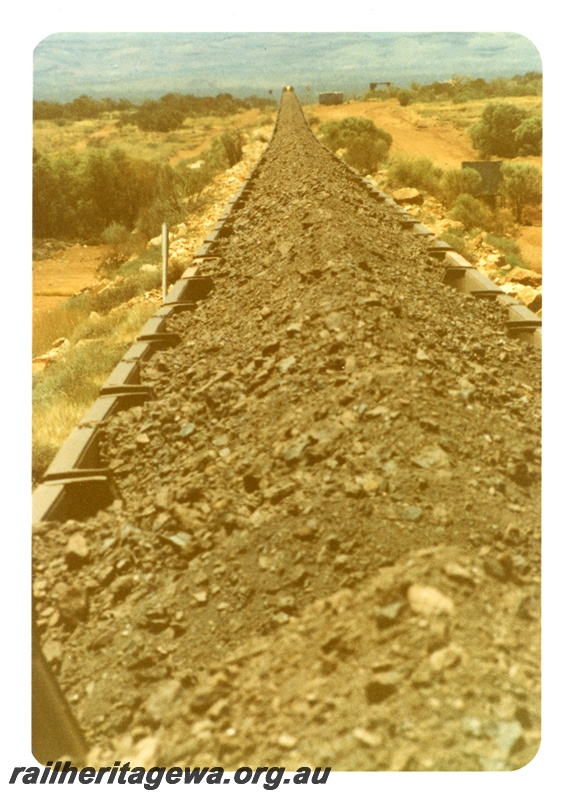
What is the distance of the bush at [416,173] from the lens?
9172 millimetres

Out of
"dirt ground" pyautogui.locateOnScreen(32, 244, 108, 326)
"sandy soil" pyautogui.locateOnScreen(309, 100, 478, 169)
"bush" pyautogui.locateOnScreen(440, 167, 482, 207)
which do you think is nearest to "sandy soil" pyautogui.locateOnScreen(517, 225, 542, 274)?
"bush" pyautogui.locateOnScreen(440, 167, 482, 207)

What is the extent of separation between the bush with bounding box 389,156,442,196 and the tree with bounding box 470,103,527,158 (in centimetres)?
179

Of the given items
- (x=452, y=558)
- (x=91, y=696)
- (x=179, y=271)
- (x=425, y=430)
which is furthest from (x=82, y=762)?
(x=179, y=271)

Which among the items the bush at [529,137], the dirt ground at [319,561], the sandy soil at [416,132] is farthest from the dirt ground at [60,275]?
the bush at [529,137]

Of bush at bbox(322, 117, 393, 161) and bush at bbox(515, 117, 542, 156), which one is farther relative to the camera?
bush at bbox(322, 117, 393, 161)

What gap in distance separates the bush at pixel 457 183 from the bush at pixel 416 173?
0.43 feet

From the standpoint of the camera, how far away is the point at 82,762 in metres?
3.32

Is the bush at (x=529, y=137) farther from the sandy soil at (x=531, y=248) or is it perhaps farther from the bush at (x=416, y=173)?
the bush at (x=416, y=173)

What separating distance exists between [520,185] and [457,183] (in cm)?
262

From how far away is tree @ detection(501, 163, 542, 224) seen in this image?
16.4ft

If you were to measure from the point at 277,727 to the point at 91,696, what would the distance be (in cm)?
84

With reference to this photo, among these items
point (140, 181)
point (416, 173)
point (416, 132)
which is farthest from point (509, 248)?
point (140, 181)

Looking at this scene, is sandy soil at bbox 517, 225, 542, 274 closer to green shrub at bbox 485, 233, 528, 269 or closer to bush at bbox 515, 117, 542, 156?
green shrub at bbox 485, 233, 528, 269

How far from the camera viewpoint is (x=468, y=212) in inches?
349
